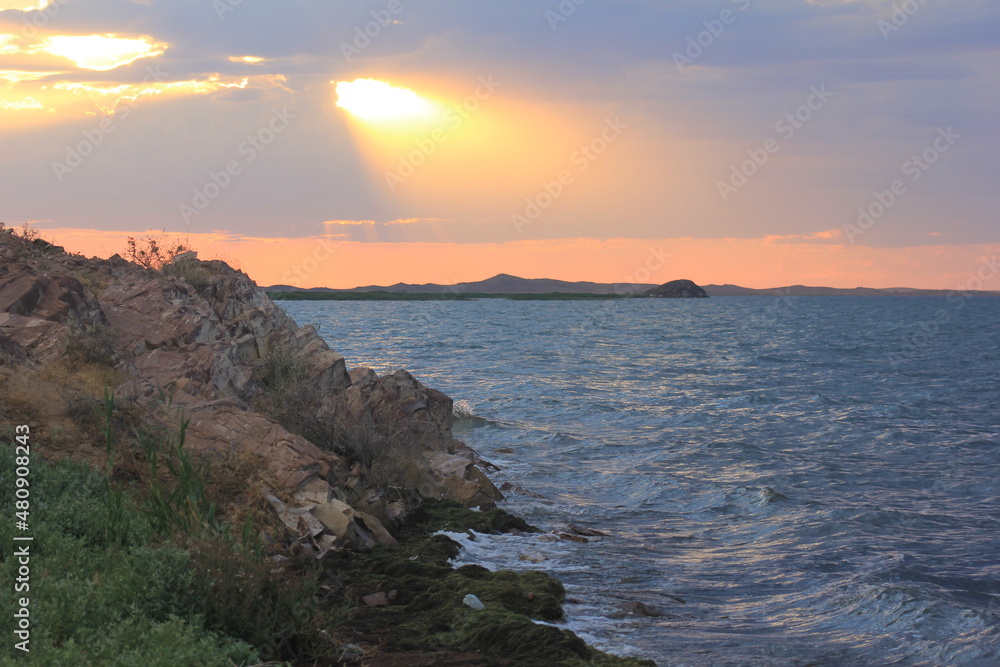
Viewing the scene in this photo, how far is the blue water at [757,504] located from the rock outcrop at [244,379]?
186 centimetres

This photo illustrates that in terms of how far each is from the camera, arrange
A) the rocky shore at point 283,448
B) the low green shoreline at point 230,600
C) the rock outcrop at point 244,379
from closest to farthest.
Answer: the low green shoreline at point 230,600, the rocky shore at point 283,448, the rock outcrop at point 244,379

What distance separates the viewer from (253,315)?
1633 cm

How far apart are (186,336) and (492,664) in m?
9.18

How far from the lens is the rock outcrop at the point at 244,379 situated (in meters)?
10.3

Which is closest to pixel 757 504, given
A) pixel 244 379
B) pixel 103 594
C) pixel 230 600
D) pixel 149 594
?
pixel 244 379

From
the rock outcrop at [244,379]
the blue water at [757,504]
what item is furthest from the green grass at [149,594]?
the blue water at [757,504]

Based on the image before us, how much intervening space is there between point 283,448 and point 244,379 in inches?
124

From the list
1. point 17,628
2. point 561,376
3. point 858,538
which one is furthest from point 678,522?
point 561,376

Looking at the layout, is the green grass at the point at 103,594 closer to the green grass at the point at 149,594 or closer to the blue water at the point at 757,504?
Result: the green grass at the point at 149,594

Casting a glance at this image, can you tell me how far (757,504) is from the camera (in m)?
14.8

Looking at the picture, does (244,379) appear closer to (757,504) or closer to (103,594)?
(103,594)

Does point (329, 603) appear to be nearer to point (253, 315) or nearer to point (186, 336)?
point (186, 336)

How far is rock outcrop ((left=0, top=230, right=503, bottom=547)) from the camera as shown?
33.8ft

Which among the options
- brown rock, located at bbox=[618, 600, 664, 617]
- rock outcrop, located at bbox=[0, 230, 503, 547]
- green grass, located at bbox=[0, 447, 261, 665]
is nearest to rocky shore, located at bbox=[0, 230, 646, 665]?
rock outcrop, located at bbox=[0, 230, 503, 547]
